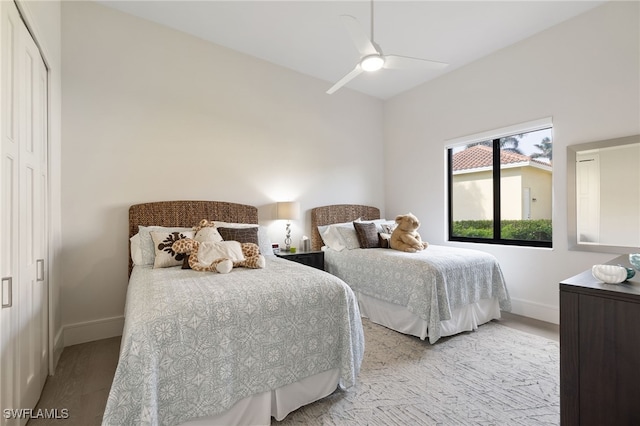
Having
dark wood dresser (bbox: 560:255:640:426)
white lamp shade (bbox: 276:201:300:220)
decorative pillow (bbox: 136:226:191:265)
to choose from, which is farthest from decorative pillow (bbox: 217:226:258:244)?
dark wood dresser (bbox: 560:255:640:426)

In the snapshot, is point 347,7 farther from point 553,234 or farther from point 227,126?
point 553,234

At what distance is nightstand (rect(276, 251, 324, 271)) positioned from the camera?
12.0 feet

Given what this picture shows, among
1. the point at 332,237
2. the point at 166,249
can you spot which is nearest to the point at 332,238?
the point at 332,237

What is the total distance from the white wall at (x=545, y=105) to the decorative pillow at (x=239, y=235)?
9.04 ft

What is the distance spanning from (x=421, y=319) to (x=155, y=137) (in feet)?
10.7

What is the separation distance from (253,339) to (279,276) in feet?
1.57

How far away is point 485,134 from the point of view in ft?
12.5

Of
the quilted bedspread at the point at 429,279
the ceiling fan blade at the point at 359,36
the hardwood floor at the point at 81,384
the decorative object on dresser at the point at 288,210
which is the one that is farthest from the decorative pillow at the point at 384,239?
the hardwood floor at the point at 81,384

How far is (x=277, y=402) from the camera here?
67.5 inches

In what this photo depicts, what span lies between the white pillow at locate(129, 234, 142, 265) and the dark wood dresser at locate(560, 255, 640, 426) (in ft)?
9.71

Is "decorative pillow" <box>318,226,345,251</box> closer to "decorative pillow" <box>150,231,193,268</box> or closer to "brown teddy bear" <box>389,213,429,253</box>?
"brown teddy bear" <box>389,213,429,253</box>

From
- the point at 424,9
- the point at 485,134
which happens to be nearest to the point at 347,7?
the point at 424,9

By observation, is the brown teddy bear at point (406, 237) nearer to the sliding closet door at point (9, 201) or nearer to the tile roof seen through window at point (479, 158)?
the tile roof seen through window at point (479, 158)

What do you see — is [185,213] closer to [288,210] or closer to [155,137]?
[155,137]
